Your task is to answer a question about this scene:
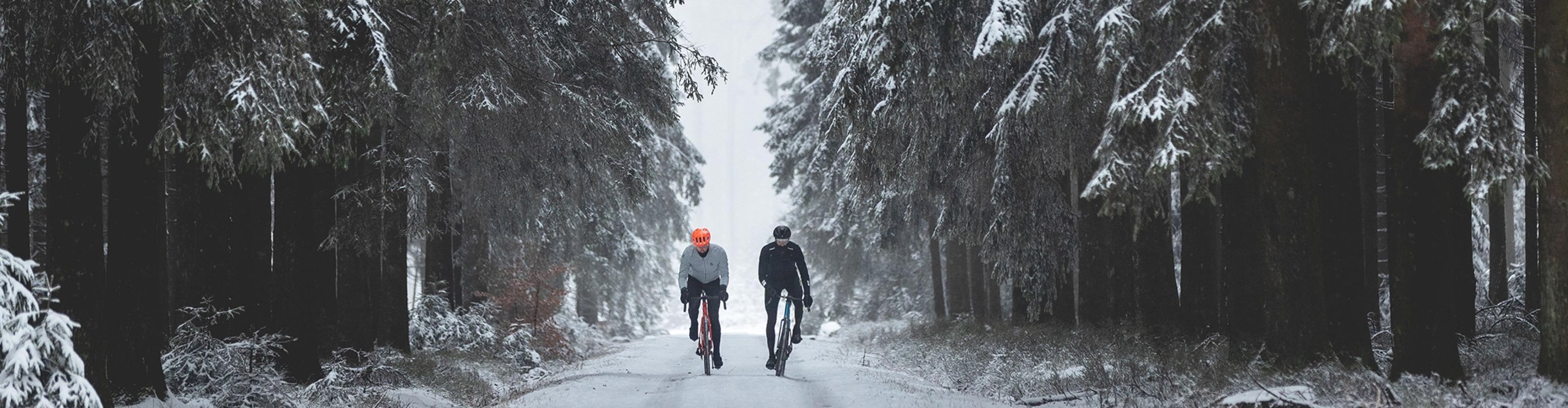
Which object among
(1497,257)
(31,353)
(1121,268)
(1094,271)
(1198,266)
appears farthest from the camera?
(1094,271)

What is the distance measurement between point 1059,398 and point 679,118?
336 inches

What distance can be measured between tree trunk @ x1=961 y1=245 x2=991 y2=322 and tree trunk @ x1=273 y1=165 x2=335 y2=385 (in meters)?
16.3

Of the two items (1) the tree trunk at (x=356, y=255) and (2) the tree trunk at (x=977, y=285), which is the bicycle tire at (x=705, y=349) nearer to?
(1) the tree trunk at (x=356, y=255)

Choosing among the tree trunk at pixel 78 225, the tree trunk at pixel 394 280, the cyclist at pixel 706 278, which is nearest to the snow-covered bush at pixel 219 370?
the tree trunk at pixel 78 225

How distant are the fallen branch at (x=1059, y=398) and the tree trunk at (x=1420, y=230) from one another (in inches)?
96.0

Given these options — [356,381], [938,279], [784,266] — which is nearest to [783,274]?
[784,266]

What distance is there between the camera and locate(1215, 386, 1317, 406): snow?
7516 mm

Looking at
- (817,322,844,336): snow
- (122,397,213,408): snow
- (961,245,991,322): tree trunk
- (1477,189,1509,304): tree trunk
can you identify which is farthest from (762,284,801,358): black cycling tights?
(817,322,844,336): snow

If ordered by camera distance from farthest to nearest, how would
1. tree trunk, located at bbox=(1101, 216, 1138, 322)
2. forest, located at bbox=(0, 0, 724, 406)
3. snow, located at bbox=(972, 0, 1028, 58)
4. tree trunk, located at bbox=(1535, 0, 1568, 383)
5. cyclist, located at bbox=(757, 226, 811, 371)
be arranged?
tree trunk, located at bbox=(1101, 216, 1138, 322)
cyclist, located at bbox=(757, 226, 811, 371)
snow, located at bbox=(972, 0, 1028, 58)
tree trunk, located at bbox=(1535, 0, 1568, 383)
forest, located at bbox=(0, 0, 724, 406)

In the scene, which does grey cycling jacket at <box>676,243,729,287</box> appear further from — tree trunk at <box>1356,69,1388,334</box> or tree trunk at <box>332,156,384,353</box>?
tree trunk at <box>1356,69,1388,334</box>

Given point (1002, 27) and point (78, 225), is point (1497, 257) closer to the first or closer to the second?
point (1002, 27)

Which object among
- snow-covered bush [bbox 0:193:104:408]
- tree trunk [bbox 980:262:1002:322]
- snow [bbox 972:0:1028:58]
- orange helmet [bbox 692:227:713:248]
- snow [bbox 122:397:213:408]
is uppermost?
snow [bbox 972:0:1028:58]

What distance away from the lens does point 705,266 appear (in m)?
13.1

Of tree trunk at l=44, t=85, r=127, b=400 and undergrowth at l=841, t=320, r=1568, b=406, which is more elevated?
tree trunk at l=44, t=85, r=127, b=400
